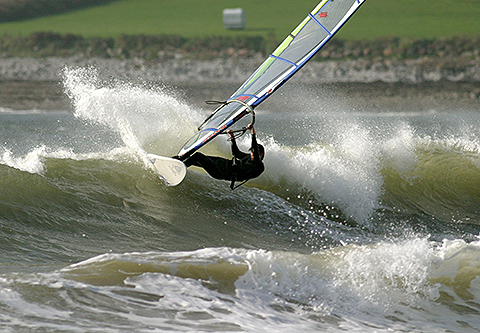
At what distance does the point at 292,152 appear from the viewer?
7.24 metres

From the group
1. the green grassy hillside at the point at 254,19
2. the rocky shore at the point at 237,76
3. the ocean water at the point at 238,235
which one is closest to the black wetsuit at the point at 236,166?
the ocean water at the point at 238,235

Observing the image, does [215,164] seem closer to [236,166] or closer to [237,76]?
[236,166]

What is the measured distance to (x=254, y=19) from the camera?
35.7m

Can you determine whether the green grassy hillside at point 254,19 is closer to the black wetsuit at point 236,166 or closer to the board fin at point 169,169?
the board fin at point 169,169

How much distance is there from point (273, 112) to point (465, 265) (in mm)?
15713

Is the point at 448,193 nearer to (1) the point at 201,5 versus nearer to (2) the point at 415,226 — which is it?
(2) the point at 415,226

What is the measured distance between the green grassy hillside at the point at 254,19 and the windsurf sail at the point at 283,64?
2459cm

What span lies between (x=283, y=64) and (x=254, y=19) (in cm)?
3106

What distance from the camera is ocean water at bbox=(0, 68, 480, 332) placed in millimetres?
3422

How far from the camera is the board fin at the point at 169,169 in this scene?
5.34 metres

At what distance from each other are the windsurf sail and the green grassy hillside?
2459cm

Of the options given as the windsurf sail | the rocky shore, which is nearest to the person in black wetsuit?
the windsurf sail

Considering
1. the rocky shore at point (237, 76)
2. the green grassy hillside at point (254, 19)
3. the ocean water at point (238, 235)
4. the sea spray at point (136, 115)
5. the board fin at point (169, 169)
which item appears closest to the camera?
the ocean water at point (238, 235)

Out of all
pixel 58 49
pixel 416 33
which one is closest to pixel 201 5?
pixel 58 49
